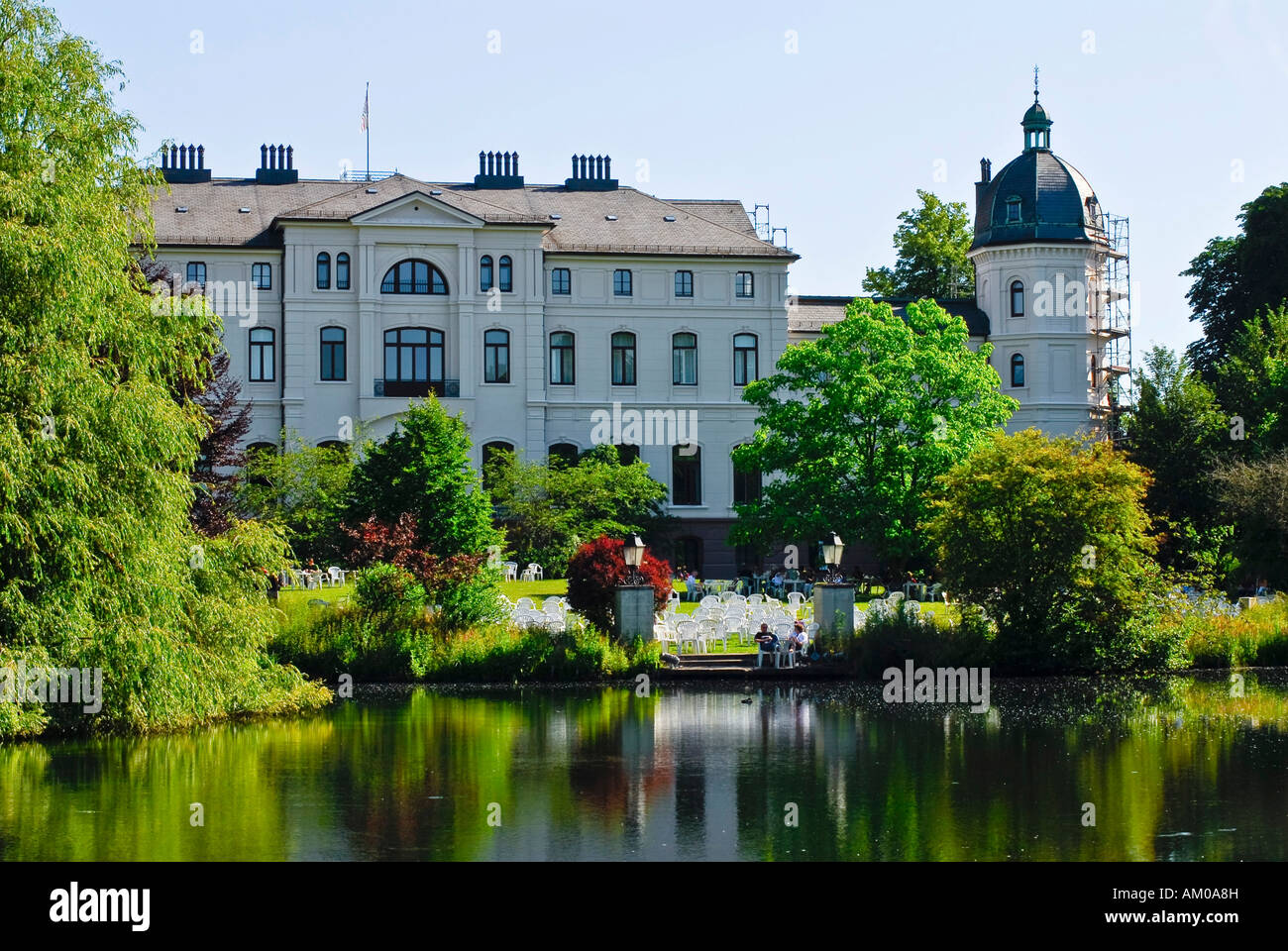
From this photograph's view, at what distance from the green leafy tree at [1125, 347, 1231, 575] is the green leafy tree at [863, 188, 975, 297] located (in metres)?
22.6

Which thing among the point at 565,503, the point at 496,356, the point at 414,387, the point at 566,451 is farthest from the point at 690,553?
the point at 414,387

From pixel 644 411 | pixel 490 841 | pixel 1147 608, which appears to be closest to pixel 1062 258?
pixel 644 411

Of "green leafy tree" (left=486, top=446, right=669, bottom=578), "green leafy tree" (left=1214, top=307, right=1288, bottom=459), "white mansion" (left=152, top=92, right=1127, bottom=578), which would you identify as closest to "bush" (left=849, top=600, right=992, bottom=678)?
"green leafy tree" (left=1214, top=307, right=1288, bottom=459)

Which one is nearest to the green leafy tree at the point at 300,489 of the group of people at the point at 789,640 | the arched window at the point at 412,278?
the arched window at the point at 412,278

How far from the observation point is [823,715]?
25500mm

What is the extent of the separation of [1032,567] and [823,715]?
7461 mm

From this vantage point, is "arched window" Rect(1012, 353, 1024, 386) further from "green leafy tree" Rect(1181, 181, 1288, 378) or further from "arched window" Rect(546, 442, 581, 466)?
"arched window" Rect(546, 442, 581, 466)

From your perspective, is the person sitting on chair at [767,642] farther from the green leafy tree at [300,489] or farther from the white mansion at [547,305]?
the white mansion at [547,305]

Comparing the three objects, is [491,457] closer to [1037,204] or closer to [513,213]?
[513,213]

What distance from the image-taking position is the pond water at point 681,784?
1509 cm

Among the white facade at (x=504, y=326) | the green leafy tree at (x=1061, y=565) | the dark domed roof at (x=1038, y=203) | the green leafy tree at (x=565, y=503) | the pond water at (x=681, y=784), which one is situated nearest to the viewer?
the pond water at (x=681, y=784)

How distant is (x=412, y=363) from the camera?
5625 cm

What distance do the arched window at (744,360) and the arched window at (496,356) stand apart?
27.2 feet
